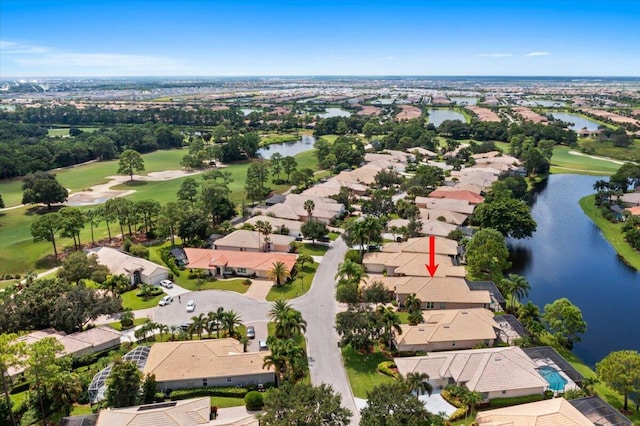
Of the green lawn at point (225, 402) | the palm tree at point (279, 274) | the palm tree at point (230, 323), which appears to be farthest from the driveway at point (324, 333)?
the palm tree at point (230, 323)

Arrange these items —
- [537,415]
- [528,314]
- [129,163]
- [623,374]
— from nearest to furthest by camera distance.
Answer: [537,415] < [623,374] < [528,314] < [129,163]

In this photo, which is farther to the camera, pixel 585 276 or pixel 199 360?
pixel 585 276

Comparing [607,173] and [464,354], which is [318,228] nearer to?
[464,354]

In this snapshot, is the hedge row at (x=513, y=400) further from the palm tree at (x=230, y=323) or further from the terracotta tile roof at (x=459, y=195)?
the terracotta tile roof at (x=459, y=195)

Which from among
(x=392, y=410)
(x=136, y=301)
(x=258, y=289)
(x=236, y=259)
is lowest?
(x=136, y=301)

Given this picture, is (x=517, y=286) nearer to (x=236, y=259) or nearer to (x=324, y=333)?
(x=324, y=333)

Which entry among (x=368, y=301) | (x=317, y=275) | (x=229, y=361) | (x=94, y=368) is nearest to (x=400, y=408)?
(x=229, y=361)

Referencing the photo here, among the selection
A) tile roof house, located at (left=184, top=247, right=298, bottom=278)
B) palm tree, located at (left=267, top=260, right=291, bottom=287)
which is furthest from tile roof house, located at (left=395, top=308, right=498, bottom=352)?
tile roof house, located at (left=184, top=247, right=298, bottom=278)

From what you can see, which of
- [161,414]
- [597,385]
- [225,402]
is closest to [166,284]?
[225,402]
